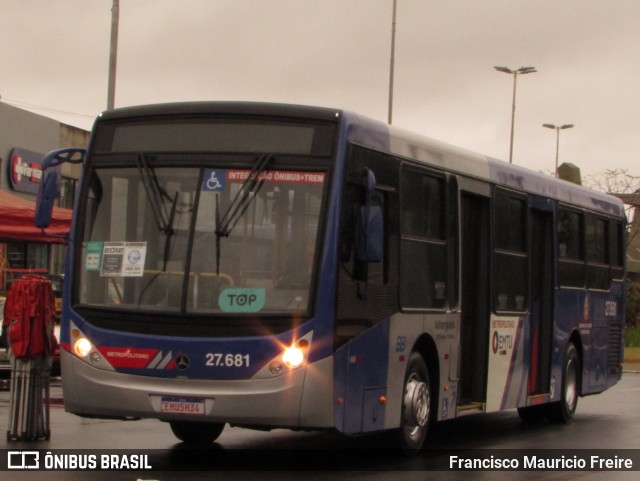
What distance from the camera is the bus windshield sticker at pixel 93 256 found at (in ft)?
38.3

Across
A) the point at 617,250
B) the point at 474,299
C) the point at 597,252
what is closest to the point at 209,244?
the point at 474,299

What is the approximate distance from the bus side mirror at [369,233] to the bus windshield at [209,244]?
40cm

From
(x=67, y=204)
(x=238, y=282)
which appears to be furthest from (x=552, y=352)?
(x=67, y=204)

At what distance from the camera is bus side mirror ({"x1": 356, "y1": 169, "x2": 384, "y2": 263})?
11.4m

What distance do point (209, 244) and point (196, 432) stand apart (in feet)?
9.40

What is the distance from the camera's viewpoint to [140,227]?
37.9 ft

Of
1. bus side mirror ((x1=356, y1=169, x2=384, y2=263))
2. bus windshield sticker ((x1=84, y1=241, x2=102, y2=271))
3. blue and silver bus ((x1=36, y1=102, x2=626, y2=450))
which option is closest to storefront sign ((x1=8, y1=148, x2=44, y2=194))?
blue and silver bus ((x1=36, y1=102, x2=626, y2=450))

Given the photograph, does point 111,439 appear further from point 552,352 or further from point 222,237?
point 552,352

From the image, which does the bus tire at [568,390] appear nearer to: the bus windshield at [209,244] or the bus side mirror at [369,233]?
the bus side mirror at [369,233]

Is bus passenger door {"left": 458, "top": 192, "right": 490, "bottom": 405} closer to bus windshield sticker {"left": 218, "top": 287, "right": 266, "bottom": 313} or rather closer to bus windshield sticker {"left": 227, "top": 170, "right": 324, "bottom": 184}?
bus windshield sticker {"left": 227, "top": 170, "right": 324, "bottom": 184}

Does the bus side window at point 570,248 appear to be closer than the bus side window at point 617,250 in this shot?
Yes

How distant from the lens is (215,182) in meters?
11.4

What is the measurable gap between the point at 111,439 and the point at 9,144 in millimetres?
27555

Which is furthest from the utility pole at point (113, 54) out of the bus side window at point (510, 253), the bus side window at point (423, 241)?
the bus side window at point (423, 241)
